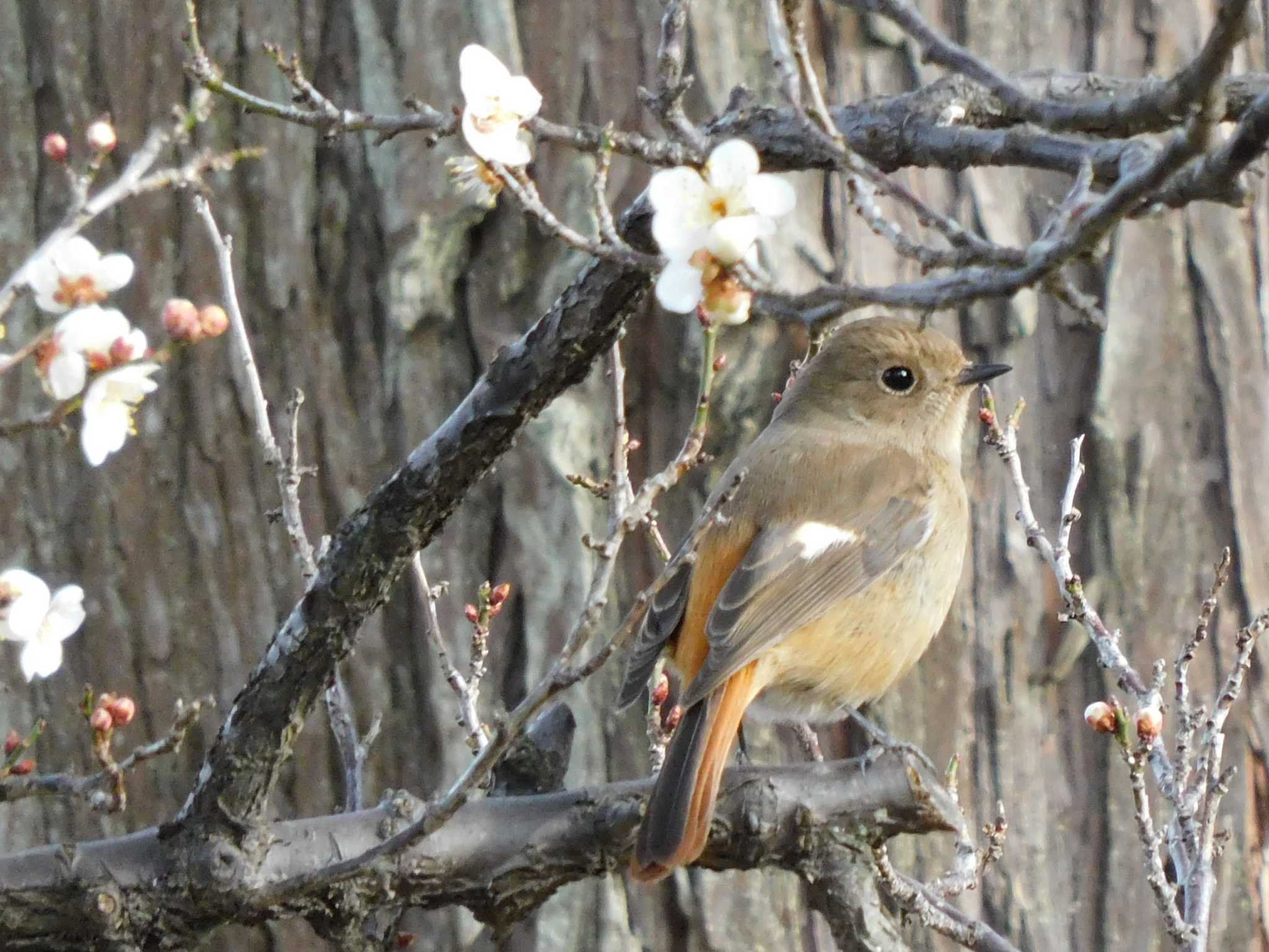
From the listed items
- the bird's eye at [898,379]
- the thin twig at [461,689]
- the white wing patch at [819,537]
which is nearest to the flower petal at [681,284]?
the thin twig at [461,689]

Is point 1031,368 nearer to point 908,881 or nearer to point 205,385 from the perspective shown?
point 908,881

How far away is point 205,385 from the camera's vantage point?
11.9ft

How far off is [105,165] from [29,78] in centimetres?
27

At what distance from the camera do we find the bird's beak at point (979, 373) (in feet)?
10.5

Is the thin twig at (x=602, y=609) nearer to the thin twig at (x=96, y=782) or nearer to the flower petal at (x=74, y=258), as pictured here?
the thin twig at (x=96, y=782)

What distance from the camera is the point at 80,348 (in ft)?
4.52

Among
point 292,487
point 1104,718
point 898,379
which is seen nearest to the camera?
point 1104,718

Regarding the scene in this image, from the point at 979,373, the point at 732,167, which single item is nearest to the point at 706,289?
the point at 732,167

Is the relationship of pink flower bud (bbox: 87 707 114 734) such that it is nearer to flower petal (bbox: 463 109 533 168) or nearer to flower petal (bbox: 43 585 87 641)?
flower petal (bbox: 43 585 87 641)

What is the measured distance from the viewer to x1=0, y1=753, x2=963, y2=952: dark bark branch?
2023mm

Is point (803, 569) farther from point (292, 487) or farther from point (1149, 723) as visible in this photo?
point (292, 487)

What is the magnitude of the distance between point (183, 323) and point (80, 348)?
9 cm

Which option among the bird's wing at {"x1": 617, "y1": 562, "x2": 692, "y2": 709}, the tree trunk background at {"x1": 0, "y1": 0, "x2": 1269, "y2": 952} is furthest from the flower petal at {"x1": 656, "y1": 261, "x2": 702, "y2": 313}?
the tree trunk background at {"x1": 0, "y1": 0, "x2": 1269, "y2": 952}

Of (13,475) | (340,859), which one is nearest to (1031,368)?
(340,859)
